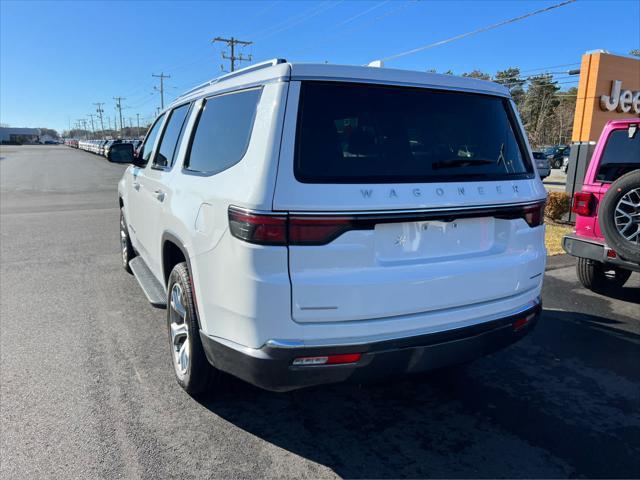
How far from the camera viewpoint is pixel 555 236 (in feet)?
29.6

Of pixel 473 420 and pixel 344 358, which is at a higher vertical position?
pixel 344 358

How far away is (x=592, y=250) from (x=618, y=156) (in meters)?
1.11

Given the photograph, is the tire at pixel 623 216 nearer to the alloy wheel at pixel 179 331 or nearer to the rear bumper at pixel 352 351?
the rear bumper at pixel 352 351

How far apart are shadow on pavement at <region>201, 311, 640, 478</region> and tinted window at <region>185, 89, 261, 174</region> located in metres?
1.51

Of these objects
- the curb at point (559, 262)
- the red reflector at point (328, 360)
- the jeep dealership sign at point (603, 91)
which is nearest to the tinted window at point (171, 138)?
Result: the red reflector at point (328, 360)

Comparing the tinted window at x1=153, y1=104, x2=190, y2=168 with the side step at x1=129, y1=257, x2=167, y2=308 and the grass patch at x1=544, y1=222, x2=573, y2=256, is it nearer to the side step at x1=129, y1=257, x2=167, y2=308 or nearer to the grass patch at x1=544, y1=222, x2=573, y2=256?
the side step at x1=129, y1=257, x2=167, y2=308

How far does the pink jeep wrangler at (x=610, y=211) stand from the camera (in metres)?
4.64

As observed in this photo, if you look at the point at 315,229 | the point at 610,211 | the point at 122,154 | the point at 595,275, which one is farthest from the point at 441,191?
the point at 595,275

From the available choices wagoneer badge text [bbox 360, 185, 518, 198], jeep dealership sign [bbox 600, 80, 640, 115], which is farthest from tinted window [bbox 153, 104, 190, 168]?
jeep dealership sign [bbox 600, 80, 640, 115]

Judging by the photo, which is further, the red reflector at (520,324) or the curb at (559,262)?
the curb at (559,262)

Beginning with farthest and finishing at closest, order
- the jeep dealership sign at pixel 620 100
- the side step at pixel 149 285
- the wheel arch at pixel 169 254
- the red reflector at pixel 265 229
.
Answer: the jeep dealership sign at pixel 620 100
the side step at pixel 149 285
the wheel arch at pixel 169 254
the red reflector at pixel 265 229

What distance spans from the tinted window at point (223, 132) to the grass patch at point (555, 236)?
6.41 meters

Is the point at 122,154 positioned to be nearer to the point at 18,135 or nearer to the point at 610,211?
the point at 610,211

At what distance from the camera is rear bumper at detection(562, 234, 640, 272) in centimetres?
484
